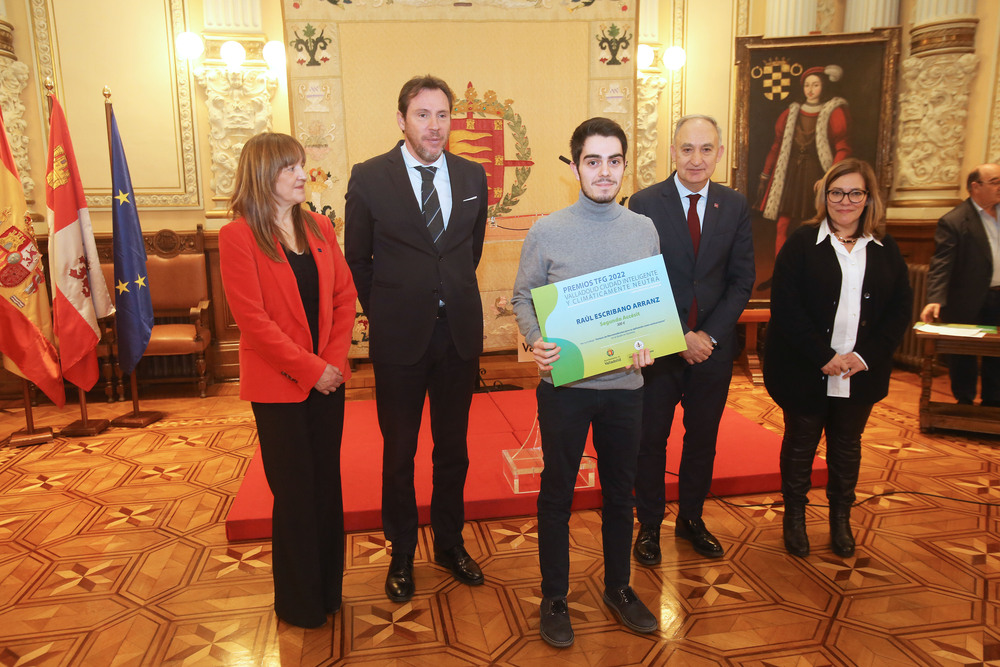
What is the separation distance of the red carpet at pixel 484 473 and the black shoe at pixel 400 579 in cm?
57

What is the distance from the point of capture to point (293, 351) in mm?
2100

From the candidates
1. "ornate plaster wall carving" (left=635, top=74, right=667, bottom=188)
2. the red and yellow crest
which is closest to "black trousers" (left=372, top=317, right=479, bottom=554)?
the red and yellow crest

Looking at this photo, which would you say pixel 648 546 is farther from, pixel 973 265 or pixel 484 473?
pixel 973 265

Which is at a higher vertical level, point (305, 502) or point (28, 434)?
point (305, 502)

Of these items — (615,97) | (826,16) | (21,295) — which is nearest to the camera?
(21,295)

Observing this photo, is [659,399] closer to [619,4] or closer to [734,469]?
[734,469]

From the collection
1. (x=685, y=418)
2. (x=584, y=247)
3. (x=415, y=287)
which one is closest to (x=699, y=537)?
(x=685, y=418)

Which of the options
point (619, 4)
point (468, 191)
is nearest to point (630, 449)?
point (468, 191)

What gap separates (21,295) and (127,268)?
2.06 ft

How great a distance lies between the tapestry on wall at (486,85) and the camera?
4.69m

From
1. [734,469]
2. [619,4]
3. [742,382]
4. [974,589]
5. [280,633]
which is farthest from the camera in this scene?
[742,382]

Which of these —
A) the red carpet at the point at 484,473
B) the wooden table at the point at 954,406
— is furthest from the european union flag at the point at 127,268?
the wooden table at the point at 954,406

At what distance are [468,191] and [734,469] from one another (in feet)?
6.86

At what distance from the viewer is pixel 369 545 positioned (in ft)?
9.75
